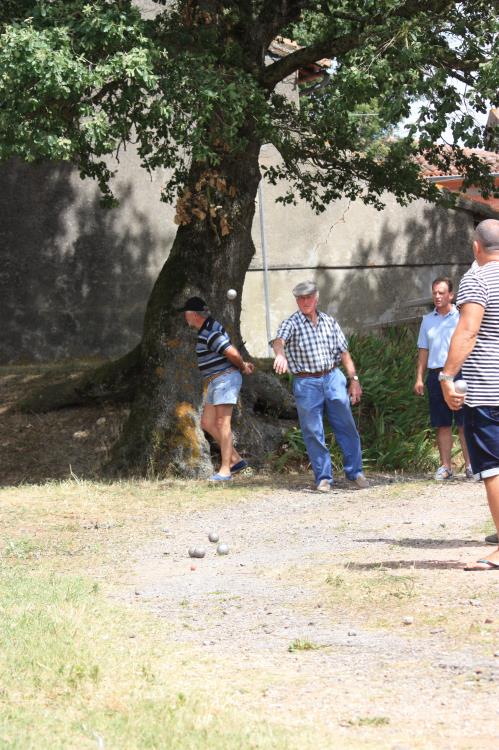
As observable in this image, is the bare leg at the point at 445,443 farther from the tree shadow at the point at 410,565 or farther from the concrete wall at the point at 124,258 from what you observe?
the concrete wall at the point at 124,258

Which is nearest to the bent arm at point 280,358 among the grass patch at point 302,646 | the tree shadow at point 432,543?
the tree shadow at point 432,543

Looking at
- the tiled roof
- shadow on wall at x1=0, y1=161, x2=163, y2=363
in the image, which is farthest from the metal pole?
the tiled roof

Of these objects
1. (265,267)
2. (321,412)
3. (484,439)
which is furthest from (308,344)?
(265,267)

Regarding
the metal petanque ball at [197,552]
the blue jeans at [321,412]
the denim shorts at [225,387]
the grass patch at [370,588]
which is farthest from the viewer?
the denim shorts at [225,387]

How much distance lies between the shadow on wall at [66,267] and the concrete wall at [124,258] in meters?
0.02

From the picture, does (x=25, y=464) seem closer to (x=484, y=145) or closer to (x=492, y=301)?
(x=484, y=145)

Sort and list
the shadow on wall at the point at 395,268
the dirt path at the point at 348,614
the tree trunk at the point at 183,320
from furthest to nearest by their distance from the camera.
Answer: the shadow on wall at the point at 395,268 → the tree trunk at the point at 183,320 → the dirt path at the point at 348,614

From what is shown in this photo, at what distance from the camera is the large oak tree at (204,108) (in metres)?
9.91

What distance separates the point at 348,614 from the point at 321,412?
5.24m

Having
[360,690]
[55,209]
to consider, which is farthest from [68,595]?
[55,209]

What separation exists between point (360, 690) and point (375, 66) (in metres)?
7.14

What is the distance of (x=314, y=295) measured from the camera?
10742 mm

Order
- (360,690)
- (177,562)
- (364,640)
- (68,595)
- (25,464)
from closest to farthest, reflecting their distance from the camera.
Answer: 1. (360,690)
2. (364,640)
3. (68,595)
4. (177,562)
5. (25,464)

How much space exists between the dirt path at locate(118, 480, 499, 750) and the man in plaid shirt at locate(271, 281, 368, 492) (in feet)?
4.38
